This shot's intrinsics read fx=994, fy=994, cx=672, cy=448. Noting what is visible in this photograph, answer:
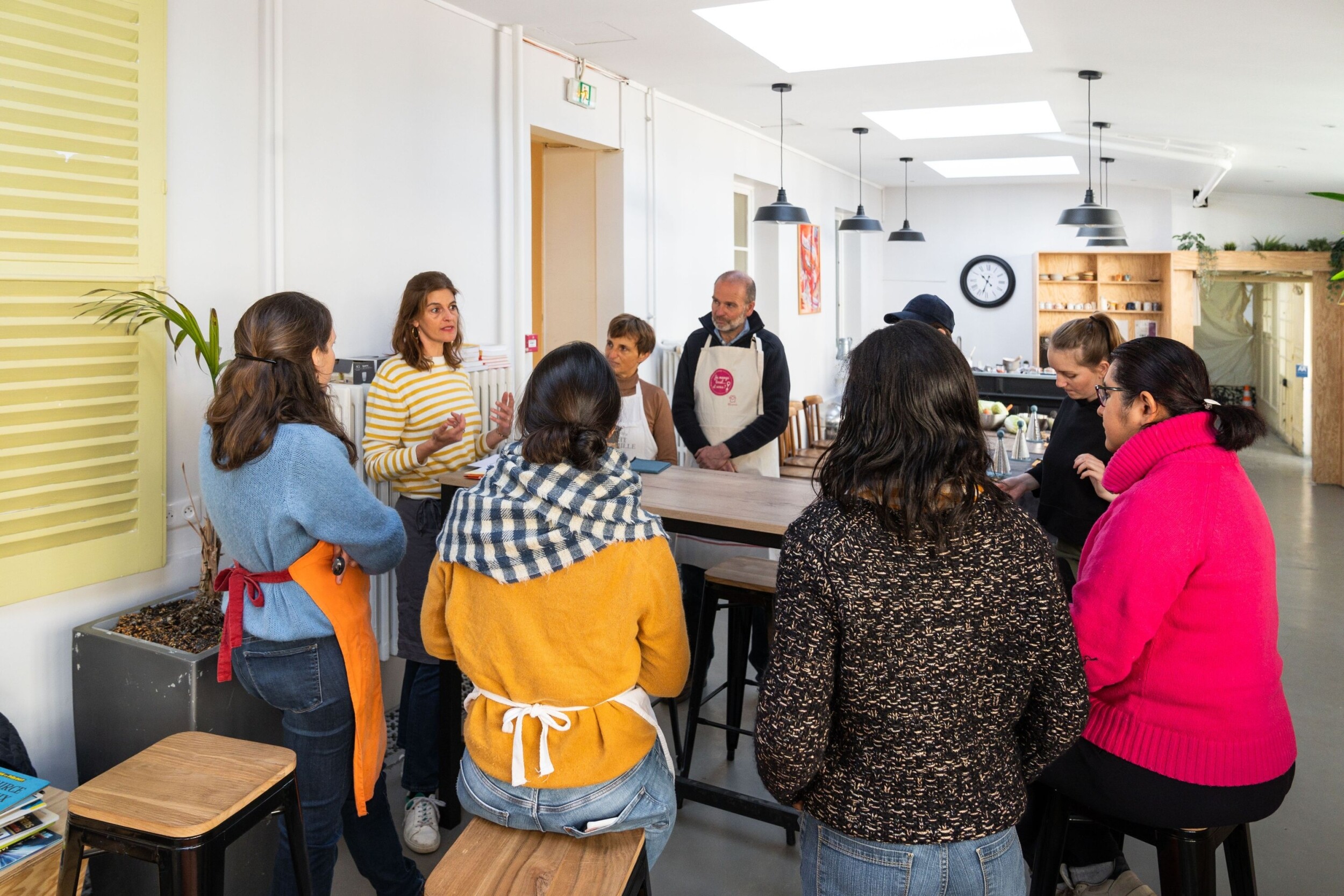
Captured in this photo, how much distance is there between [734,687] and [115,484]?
1984mm

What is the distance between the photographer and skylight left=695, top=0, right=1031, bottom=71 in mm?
4352

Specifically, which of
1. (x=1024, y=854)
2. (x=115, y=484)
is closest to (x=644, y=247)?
(x=115, y=484)

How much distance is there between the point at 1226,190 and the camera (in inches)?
404

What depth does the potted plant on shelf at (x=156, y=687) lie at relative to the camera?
2441 mm

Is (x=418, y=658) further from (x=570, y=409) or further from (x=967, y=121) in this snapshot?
(x=967, y=121)

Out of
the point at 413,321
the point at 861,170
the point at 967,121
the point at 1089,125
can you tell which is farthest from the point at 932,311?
the point at 861,170

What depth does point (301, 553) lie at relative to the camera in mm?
2072

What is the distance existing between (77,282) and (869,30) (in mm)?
3685

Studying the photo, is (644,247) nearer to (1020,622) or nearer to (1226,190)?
(1020,622)

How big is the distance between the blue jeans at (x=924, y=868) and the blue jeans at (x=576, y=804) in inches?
15.3

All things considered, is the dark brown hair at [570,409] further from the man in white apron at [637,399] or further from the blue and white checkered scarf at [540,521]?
the man in white apron at [637,399]

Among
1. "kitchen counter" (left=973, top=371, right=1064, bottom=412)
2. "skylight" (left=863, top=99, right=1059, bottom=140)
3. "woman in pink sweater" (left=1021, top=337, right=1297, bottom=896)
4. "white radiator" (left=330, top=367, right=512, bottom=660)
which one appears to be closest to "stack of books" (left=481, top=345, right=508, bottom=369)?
"white radiator" (left=330, top=367, right=512, bottom=660)

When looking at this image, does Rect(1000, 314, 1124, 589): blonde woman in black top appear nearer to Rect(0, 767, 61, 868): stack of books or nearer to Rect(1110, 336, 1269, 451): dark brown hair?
Rect(1110, 336, 1269, 451): dark brown hair

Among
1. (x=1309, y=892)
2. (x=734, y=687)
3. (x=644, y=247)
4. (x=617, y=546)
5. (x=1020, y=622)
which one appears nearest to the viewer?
(x=1020, y=622)
